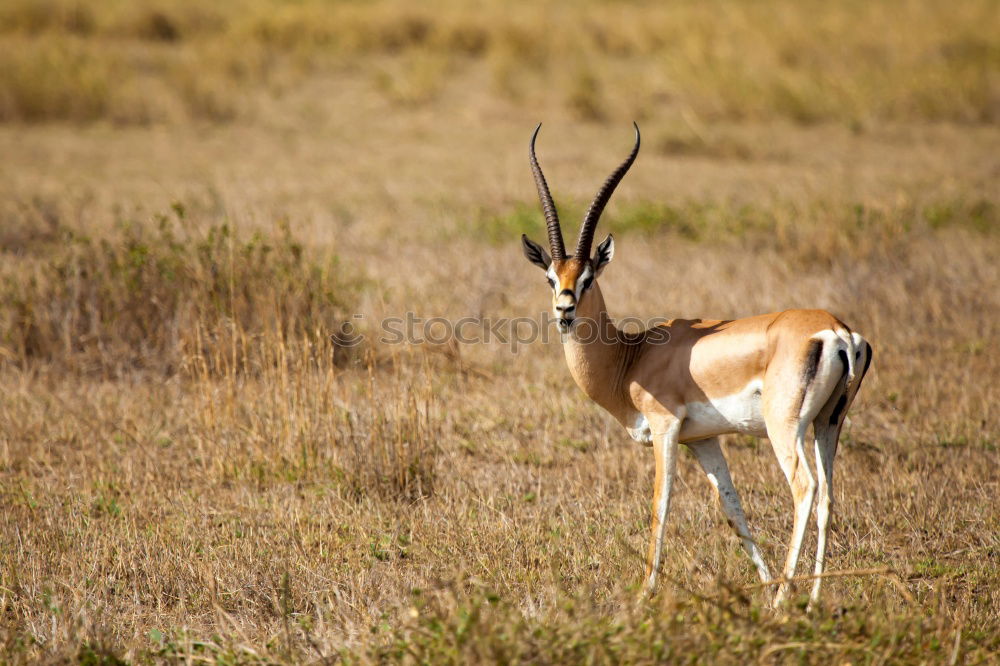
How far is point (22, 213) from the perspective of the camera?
8.95 metres

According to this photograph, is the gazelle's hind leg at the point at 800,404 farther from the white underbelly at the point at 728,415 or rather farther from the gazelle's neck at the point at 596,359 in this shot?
the gazelle's neck at the point at 596,359

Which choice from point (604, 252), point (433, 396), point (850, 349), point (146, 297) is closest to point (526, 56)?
point (146, 297)

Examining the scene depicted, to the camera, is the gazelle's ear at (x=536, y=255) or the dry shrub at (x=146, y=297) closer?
the gazelle's ear at (x=536, y=255)

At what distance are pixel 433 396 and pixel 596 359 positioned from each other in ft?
5.78

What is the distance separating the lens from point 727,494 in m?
4.39

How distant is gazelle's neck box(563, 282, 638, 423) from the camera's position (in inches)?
174

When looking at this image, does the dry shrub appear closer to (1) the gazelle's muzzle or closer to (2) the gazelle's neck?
(2) the gazelle's neck

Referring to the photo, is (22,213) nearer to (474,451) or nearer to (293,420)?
(293,420)

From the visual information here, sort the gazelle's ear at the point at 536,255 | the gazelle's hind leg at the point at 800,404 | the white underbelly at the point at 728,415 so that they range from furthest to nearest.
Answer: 1. the gazelle's ear at the point at 536,255
2. the white underbelly at the point at 728,415
3. the gazelle's hind leg at the point at 800,404

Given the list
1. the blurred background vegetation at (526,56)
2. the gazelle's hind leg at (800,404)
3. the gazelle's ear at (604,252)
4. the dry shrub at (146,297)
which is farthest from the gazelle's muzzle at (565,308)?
the blurred background vegetation at (526,56)

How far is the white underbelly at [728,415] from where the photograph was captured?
414 cm

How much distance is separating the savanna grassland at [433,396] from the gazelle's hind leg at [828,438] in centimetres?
18

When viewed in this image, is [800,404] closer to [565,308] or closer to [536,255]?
[565,308]

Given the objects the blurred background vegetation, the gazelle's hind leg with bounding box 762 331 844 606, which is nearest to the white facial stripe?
the gazelle's hind leg with bounding box 762 331 844 606
